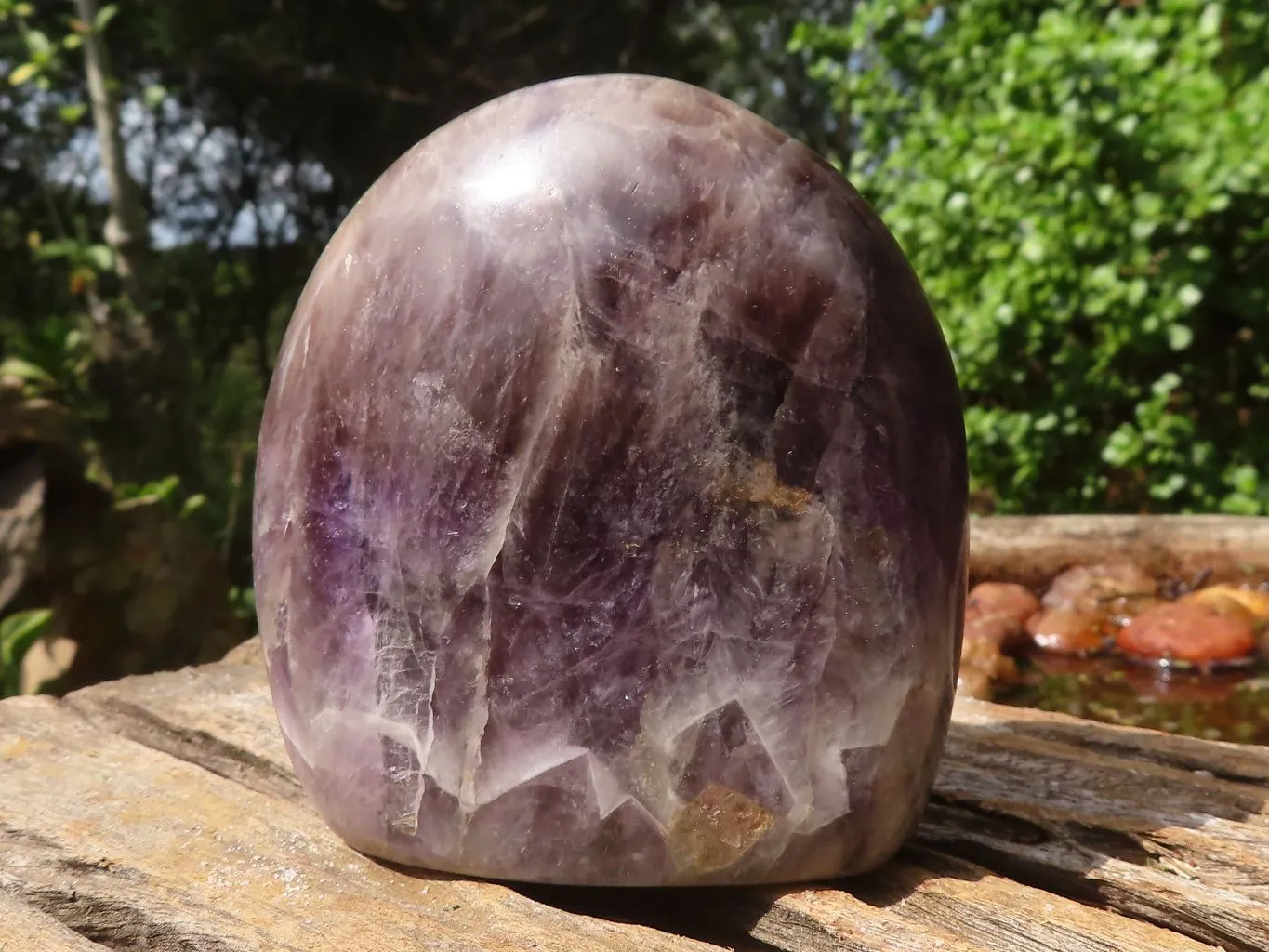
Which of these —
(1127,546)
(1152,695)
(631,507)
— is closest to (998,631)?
(1152,695)

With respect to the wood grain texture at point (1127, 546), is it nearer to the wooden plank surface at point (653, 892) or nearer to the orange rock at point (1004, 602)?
the orange rock at point (1004, 602)

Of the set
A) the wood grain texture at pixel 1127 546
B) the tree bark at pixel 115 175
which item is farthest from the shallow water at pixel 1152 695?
the tree bark at pixel 115 175

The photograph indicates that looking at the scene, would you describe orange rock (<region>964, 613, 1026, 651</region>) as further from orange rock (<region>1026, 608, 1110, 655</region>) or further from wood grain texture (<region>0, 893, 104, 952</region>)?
wood grain texture (<region>0, 893, 104, 952</region>)

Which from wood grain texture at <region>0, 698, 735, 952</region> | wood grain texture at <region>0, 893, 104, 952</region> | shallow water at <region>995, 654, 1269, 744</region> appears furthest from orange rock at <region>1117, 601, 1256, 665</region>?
wood grain texture at <region>0, 893, 104, 952</region>

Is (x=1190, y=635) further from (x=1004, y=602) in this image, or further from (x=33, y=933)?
(x=33, y=933)

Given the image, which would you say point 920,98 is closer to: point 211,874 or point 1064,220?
point 1064,220
